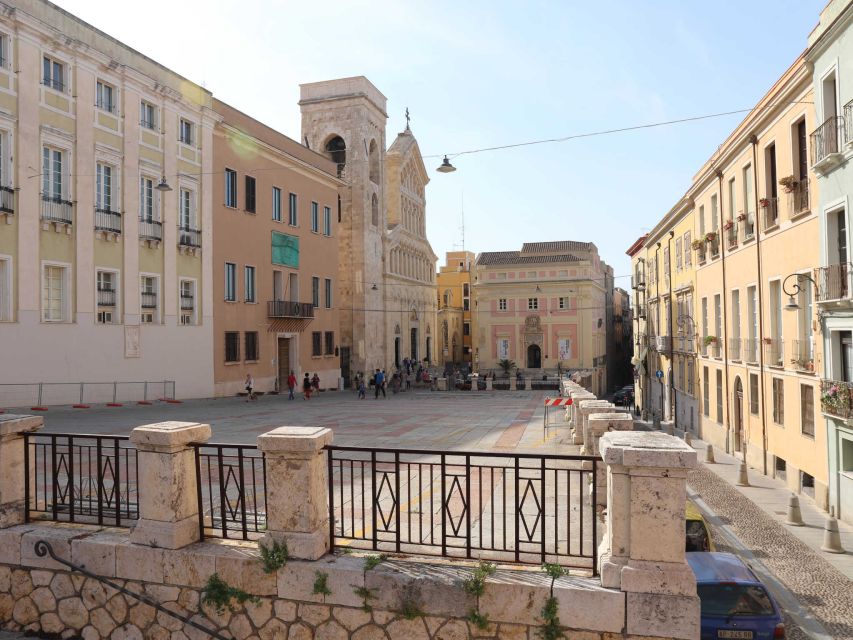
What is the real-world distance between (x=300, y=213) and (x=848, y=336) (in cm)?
3100

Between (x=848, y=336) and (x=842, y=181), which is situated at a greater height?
(x=842, y=181)

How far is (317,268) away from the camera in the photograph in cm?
4234

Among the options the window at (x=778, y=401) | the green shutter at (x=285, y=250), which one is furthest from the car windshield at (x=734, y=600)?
the green shutter at (x=285, y=250)

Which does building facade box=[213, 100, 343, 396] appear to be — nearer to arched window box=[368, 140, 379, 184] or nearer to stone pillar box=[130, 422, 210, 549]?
arched window box=[368, 140, 379, 184]

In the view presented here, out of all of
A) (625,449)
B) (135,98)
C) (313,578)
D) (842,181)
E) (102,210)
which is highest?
(135,98)

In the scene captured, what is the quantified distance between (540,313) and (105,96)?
47114mm

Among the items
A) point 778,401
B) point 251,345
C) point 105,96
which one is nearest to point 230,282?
point 251,345

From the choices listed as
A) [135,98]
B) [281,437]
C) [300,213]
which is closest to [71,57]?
[135,98]

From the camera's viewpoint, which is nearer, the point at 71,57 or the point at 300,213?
the point at 71,57

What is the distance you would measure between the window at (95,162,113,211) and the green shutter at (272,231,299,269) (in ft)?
39.1

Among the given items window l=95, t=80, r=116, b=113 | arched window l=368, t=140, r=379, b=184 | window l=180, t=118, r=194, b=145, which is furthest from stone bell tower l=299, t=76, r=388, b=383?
window l=95, t=80, r=116, b=113

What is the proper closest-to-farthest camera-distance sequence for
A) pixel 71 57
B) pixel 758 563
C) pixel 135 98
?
pixel 758 563
pixel 71 57
pixel 135 98

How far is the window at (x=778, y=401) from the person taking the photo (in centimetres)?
2014

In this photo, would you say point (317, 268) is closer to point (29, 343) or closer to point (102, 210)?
point (102, 210)
